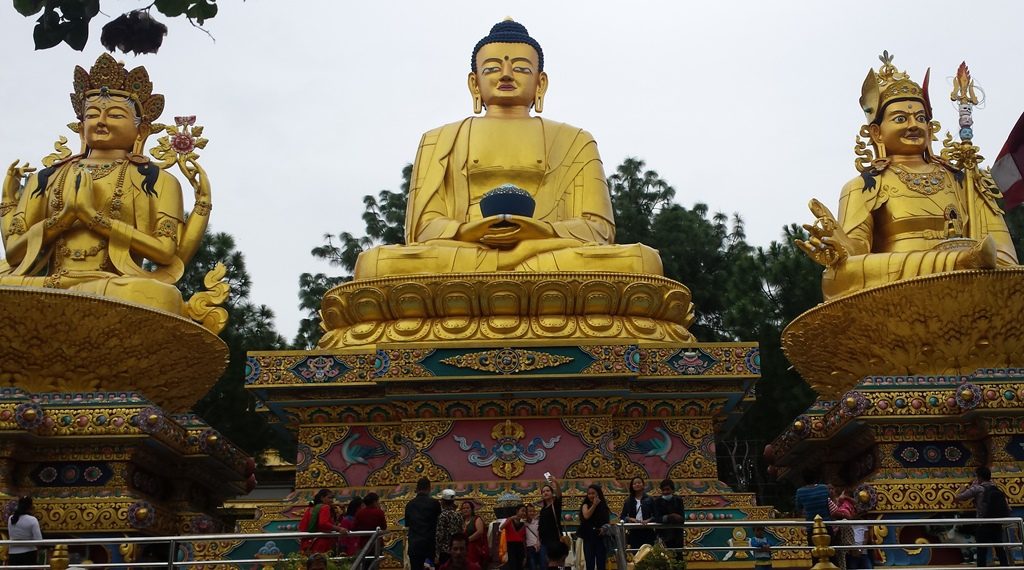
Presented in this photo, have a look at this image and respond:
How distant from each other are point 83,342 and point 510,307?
12.5 feet

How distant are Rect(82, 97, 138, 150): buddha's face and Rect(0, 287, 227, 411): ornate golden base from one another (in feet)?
8.53

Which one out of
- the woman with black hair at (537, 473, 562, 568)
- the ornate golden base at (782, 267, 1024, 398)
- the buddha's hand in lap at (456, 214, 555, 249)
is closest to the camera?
the woman with black hair at (537, 473, 562, 568)

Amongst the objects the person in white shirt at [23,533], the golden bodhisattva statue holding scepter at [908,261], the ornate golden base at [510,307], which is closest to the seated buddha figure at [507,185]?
the ornate golden base at [510,307]

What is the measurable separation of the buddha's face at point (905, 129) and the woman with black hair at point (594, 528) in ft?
22.4

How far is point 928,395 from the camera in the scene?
423 inches

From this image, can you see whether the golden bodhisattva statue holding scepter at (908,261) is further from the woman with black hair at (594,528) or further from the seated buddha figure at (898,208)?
the woman with black hair at (594,528)

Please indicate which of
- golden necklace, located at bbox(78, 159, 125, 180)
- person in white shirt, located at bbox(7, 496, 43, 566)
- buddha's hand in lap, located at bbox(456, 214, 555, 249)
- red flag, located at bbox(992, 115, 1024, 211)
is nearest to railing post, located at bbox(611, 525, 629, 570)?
person in white shirt, located at bbox(7, 496, 43, 566)

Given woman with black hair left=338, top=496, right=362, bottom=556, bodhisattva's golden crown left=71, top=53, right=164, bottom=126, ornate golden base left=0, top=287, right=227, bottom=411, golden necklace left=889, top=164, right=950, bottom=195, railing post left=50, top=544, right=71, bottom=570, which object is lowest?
railing post left=50, top=544, right=71, bottom=570

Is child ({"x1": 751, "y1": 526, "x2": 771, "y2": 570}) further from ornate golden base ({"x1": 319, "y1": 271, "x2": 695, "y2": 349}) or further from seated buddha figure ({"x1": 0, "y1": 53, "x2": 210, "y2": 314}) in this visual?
seated buddha figure ({"x1": 0, "y1": 53, "x2": 210, "y2": 314})

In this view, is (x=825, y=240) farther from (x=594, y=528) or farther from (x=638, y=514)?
(x=594, y=528)

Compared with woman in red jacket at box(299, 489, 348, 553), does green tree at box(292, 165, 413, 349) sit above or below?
above

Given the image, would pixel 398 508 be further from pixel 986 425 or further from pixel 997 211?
pixel 997 211

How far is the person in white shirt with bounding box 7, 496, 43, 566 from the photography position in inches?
339

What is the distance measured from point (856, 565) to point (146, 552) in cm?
616
